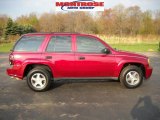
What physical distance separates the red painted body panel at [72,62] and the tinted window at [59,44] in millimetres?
124

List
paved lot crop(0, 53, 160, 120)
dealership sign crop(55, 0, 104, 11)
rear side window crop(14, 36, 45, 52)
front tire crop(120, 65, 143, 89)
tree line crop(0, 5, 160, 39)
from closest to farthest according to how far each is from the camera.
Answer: paved lot crop(0, 53, 160, 120), rear side window crop(14, 36, 45, 52), front tire crop(120, 65, 143, 89), dealership sign crop(55, 0, 104, 11), tree line crop(0, 5, 160, 39)

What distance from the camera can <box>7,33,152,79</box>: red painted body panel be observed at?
7.78 m

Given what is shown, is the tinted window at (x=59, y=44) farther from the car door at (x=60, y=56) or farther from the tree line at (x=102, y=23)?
the tree line at (x=102, y=23)

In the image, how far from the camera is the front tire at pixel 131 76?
802 cm

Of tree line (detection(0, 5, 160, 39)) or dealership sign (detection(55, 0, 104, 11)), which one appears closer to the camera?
dealership sign (detection(55, 0, 104, 11))

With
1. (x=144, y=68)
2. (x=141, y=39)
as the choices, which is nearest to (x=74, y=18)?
(x=141, y=39)

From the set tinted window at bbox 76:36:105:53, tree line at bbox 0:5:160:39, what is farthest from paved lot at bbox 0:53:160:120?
tree line at bbox 0:5:160:39

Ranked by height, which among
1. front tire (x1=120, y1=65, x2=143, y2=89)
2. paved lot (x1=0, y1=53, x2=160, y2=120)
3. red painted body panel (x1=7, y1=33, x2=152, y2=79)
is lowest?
paved lot (x1=0, y1=53, x2=160, y2=120)

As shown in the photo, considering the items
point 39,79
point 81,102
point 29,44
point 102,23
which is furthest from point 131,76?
point 102,23

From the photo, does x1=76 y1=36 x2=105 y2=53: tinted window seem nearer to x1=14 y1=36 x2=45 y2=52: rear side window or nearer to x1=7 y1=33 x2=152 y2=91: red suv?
x1=7 y1=33 x2=152 y2=91: red suv

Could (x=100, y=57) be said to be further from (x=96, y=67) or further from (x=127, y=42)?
(x=127, y=42)

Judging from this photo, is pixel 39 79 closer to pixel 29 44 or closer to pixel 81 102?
pixel 29 44

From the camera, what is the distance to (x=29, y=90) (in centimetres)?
798

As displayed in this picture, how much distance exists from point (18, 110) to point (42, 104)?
2.30ft
